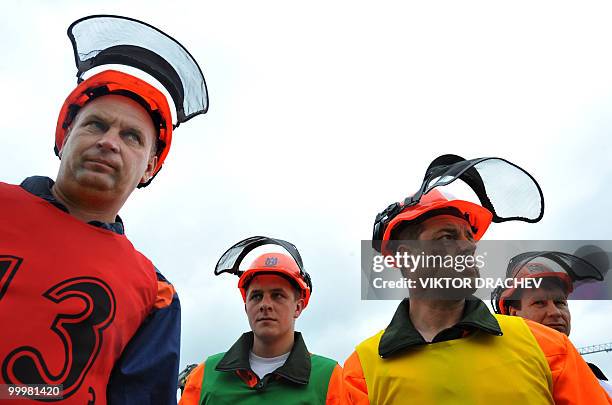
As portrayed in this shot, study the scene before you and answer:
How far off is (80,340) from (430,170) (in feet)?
8.02

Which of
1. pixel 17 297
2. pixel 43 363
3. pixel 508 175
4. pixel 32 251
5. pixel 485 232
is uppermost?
pixel 508 175

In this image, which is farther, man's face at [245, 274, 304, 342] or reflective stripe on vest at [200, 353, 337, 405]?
man's face at [245, 274, 304, 342]

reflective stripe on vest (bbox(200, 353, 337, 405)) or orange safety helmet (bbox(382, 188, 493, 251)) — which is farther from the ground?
orange safety helmet (bbox(382, 188, 493, 251))

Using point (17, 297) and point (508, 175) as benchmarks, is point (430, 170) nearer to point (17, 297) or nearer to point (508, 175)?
point (508, 175)

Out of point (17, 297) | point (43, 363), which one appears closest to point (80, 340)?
point (43, 363)

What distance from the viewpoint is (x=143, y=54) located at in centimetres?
301

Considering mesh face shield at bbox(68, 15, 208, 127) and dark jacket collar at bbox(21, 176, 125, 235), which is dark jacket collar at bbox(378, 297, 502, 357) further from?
mesh face shield at bbox(68, 15, 208, 127)

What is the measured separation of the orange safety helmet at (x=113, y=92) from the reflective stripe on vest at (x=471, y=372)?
2027mm

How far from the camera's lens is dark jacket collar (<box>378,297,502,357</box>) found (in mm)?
2896

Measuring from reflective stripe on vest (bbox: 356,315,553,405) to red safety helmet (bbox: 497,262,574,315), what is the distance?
7.10ft

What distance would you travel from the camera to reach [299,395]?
13.9 feet

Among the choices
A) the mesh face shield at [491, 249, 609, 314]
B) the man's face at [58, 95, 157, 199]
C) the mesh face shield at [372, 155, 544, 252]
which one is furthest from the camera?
the mesh face shield at [491, 249, 609, 314]

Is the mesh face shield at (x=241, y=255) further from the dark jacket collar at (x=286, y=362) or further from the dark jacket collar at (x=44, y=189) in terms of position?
the dark jacket collar at (x=44, y=189)

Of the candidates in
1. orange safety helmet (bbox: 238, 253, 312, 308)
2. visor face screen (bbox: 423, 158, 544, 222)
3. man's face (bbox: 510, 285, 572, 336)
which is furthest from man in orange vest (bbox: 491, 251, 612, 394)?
orange safety helmet (bbox: 238, 253, 312, 308)
